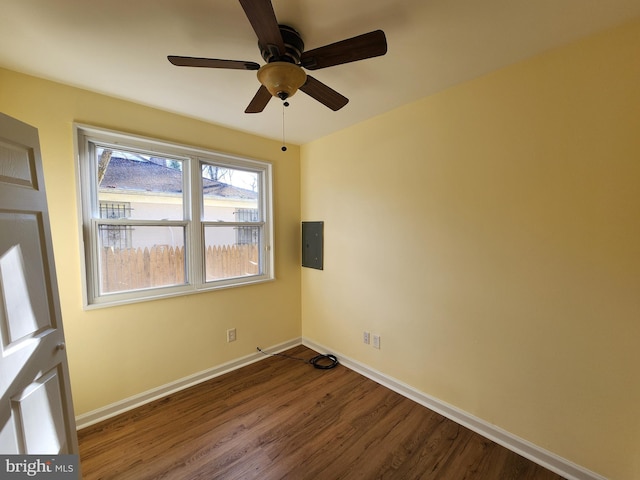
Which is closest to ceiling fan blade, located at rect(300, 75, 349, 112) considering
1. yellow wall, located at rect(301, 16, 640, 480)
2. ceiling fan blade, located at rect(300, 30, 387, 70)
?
ceiling fan blade, located at rect(300, 30, 387, 70)

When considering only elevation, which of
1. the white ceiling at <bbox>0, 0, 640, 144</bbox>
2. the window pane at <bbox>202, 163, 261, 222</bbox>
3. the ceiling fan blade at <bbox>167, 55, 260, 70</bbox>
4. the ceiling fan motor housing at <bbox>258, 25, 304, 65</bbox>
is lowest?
Answer: the window pane at <bbox>202, 163, 261, 222</bbox>

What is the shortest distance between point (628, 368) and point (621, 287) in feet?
1.36

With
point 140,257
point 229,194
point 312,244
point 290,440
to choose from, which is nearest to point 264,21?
point 229,194

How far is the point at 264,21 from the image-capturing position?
1.02 metres

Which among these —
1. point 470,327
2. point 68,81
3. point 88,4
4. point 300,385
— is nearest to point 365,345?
point 300,385

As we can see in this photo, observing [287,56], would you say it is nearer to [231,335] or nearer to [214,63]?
[214,63]

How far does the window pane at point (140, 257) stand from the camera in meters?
2.03

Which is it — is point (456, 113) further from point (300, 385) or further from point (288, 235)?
point (300, 385)

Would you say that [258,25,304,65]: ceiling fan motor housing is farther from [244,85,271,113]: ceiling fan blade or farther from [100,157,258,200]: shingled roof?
[100,157,258,200]: shingled roof

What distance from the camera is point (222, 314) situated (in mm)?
2582

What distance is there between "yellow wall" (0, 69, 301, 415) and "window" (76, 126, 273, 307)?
9cm

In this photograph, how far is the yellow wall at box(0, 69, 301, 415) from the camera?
1764mm

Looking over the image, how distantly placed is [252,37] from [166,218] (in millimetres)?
1607

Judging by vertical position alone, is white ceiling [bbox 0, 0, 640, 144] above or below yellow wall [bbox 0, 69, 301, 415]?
→ above
